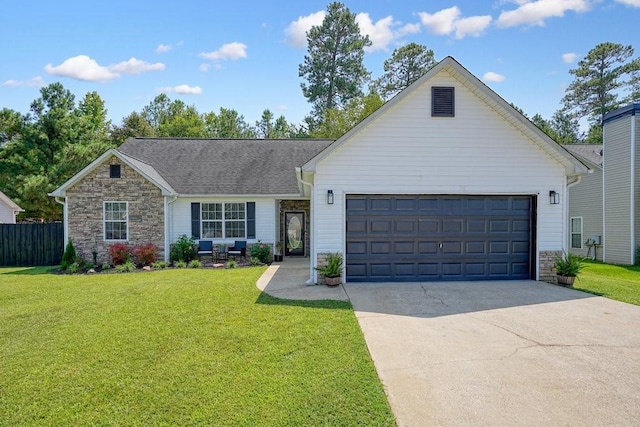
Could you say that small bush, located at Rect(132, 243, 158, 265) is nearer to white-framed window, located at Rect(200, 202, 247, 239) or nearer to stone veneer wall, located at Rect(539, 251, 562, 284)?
white-framed window, located at Rect(200, 202, 247, 239)

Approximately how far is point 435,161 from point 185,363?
8049 mm

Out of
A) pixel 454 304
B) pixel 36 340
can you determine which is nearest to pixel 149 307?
pixel 36 340

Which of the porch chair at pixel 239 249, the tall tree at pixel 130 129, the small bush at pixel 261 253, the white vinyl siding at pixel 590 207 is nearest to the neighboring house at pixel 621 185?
the white vinyl siding at pixel 590 207

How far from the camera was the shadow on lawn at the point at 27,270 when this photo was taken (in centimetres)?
1369

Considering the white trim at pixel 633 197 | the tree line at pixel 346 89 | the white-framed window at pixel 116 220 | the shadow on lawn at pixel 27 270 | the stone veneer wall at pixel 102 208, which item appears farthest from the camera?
the tree line at pixel 346 89

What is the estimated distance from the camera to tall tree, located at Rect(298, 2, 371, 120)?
39.6 metres

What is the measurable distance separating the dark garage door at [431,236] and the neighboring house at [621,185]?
30.9 ft

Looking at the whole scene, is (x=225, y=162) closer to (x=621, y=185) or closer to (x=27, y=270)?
(x=27, y=270)

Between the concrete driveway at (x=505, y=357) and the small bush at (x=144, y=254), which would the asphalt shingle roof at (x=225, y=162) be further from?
the concrete driveway at (x=505, y=357)

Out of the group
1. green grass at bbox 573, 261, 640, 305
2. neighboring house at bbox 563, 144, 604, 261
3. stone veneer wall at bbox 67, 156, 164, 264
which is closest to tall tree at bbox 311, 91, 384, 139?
neighboring house at bbox 563, 144, 604, 261

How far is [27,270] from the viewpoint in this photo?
14477mm

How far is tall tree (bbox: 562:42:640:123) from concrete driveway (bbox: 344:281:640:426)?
3798 centimetres

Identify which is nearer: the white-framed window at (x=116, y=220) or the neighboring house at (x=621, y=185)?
the white-framed window at (x=116, y=220)

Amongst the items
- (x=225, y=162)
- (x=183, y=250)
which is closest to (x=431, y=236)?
(x=183, y=250)
